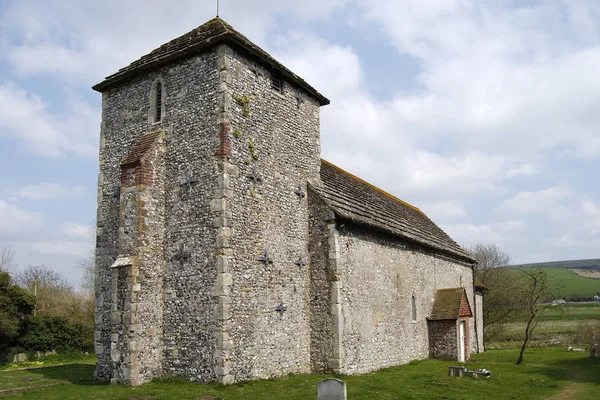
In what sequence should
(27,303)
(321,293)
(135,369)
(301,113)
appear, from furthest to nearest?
(27,303), (301,113), (321,293), (135,369)

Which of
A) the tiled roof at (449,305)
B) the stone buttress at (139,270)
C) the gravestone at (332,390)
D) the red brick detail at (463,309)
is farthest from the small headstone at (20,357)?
the gravestone at (332,390)

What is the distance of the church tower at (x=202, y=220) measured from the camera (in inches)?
566

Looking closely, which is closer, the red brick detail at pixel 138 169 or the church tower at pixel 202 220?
the church tower at pixel 202 220

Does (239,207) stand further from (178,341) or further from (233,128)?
(178,341)

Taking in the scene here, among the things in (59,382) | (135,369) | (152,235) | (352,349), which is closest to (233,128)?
(152,235)

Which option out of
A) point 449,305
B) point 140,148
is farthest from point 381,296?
point 140,148

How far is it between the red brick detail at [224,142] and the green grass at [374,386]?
22.4 ft

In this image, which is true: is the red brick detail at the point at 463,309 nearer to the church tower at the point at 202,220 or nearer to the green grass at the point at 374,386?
the green grass at the point at 374,386

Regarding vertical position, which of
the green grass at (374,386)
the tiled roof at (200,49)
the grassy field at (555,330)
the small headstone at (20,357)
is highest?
the tiled roof at (200,49)

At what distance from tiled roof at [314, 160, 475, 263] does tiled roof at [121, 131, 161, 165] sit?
6245 mm

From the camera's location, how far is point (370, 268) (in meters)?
19.8

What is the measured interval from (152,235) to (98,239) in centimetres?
342

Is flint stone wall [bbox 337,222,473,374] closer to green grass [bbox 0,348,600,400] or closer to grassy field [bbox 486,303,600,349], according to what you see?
green grass [bbox 0,348,600,400]

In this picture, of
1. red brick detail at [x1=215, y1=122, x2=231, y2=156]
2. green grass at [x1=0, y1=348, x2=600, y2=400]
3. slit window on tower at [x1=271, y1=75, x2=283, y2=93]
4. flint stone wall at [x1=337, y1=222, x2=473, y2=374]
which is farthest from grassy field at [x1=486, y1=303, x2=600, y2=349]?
red brick detail at [x1=215, y1=122, x2=231, y2=156]
